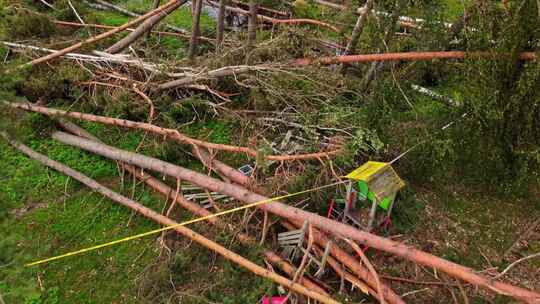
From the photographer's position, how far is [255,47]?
5.03m

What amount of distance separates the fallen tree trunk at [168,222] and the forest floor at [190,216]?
0.34ft

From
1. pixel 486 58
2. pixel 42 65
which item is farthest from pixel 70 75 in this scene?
pixel 486 58

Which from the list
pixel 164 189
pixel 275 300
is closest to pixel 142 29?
pixel 164 189

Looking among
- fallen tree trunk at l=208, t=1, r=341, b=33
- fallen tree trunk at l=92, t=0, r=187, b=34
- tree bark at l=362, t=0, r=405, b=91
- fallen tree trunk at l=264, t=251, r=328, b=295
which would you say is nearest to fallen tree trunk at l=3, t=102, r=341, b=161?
fallen tree trunk at l=264, t=251, r=328, b=295

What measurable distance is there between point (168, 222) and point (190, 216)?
0.35m

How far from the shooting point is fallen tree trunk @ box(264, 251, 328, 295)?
124 inches

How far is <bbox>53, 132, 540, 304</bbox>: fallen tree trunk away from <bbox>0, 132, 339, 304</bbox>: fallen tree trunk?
36 centimetres

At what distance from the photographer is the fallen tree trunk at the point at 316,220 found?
8.03ft

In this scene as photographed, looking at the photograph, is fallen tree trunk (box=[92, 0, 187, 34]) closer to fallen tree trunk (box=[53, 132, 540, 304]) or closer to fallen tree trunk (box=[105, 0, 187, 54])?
fallen tree trunk (box=[105, 0, 187, 54])

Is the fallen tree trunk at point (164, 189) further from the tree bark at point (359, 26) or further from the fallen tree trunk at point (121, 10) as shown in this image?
the fallen tree trunk at point (121, 10)

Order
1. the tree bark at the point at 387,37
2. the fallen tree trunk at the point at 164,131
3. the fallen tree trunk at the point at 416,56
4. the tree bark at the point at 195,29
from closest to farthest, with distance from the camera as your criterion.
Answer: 1. the fallen tree trunk at the point at 416,56
2. the fallen tree trunk at the point at 164,131
3. the tree bark at the point at 387,37
4. the tree bark at the point at 195,29

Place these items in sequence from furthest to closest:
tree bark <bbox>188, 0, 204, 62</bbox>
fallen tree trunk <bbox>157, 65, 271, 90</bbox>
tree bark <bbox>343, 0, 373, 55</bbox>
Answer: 1. tree bark <bbox>188, 0, 204, 62</bbox>
2. tree bark <bbox>343, 0, 373, 55</bbox>
3. fallen tree trunk <bbox>157, 65, 271, 90</bbox>

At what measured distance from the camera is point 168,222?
A: 363 centimetres

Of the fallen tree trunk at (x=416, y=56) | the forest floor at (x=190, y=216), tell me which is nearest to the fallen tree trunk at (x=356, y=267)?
the forest floor at (x=190, y=216)
